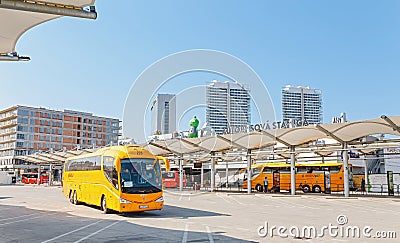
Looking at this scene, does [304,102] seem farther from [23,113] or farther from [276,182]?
[276,182]

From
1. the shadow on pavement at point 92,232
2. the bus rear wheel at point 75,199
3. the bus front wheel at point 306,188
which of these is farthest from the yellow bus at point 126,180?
the bus front wheel at point 306,188

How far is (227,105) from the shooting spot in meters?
37.5

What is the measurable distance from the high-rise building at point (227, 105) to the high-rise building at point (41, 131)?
172ft

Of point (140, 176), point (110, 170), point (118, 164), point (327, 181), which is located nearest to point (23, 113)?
point (327, 181)

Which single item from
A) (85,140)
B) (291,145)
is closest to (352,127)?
(291,145)

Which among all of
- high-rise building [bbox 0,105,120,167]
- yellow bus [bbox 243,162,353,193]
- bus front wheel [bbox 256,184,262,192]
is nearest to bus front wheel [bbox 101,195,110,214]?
yellow bus [bbox 243,162,353,193]

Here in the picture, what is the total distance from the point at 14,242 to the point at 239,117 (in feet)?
94.1

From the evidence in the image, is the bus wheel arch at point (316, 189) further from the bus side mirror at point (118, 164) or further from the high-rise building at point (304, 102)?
the high-rise building at point (304, 102)

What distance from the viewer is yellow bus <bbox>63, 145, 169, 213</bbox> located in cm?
1456

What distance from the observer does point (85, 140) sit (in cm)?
9975

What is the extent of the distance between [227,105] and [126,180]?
23.7m

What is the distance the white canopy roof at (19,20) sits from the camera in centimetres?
823

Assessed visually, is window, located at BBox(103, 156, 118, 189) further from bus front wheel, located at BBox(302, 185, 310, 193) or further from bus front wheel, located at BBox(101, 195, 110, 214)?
bus front wheel, located at BBox(302, 185, 310, 193)

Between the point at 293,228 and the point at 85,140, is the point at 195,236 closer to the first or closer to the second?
the point at 293,228
